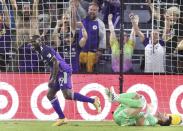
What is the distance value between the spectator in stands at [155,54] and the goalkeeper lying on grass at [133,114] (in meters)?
2.51

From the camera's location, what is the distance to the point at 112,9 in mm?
15578

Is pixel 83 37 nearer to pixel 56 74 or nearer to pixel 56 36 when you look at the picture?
pixel 56 36

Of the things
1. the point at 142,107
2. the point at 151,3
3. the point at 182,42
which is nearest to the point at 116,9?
the point at 151,3

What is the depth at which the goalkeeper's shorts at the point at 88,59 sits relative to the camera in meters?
14.6

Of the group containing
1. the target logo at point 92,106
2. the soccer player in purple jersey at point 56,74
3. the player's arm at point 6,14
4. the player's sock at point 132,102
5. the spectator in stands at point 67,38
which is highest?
the player's arm at point 6,14

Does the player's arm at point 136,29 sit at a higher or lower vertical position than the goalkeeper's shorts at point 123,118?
higher

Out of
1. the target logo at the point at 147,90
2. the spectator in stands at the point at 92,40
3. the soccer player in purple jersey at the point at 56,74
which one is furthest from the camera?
the spectator in stands at the point at 92,40

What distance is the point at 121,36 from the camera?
Answer: 14367 mm

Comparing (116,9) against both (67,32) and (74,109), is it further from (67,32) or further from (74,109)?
(74,109)

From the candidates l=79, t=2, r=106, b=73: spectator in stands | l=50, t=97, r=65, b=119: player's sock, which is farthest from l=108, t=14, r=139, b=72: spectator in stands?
l=50, t=97, r=65, b=119: player's sock

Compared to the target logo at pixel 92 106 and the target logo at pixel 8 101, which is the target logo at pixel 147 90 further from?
the target logo at pixel 8 101

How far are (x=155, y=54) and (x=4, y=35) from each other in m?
3.74

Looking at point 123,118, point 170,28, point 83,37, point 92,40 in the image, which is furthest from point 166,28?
point 123,118

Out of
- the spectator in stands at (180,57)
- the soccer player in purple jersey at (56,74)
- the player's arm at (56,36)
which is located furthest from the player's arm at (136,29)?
the soccer player in purple jersey at (56,74)
